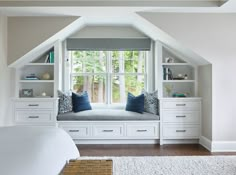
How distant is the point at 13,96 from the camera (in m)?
4.91

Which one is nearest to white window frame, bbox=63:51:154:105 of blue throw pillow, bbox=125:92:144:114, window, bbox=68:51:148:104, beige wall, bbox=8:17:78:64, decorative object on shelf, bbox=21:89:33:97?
window, bbox=68:51:148:104

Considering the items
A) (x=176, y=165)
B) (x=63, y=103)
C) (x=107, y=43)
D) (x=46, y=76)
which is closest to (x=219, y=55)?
(x=176, y=165)

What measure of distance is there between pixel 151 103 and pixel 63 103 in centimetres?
164

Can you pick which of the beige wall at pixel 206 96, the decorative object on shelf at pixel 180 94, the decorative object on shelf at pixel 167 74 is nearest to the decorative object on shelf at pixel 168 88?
the decorative object on shelf at pixel 180 94

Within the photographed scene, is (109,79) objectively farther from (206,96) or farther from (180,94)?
(206,96)

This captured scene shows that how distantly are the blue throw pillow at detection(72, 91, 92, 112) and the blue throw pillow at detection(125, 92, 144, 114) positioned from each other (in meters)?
0.80

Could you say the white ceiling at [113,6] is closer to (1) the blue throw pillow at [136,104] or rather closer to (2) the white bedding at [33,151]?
(1) the blue throw pillow at [136,104]

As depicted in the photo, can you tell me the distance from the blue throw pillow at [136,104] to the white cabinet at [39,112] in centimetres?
139

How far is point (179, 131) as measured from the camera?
4.98 meters

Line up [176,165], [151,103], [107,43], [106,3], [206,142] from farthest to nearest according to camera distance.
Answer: [107,43] → [151,103] → [206,142] → [106,3] → [176,165]

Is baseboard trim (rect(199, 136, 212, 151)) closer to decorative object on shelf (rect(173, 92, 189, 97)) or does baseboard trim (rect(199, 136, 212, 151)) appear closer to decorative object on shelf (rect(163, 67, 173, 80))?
decorative object on shelf (rect(173, 92, 189, 97))

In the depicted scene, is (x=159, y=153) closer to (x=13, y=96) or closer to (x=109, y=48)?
(x=109, y=48)

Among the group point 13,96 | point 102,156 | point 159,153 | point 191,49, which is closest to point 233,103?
point 191,49

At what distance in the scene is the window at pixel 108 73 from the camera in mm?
5703
